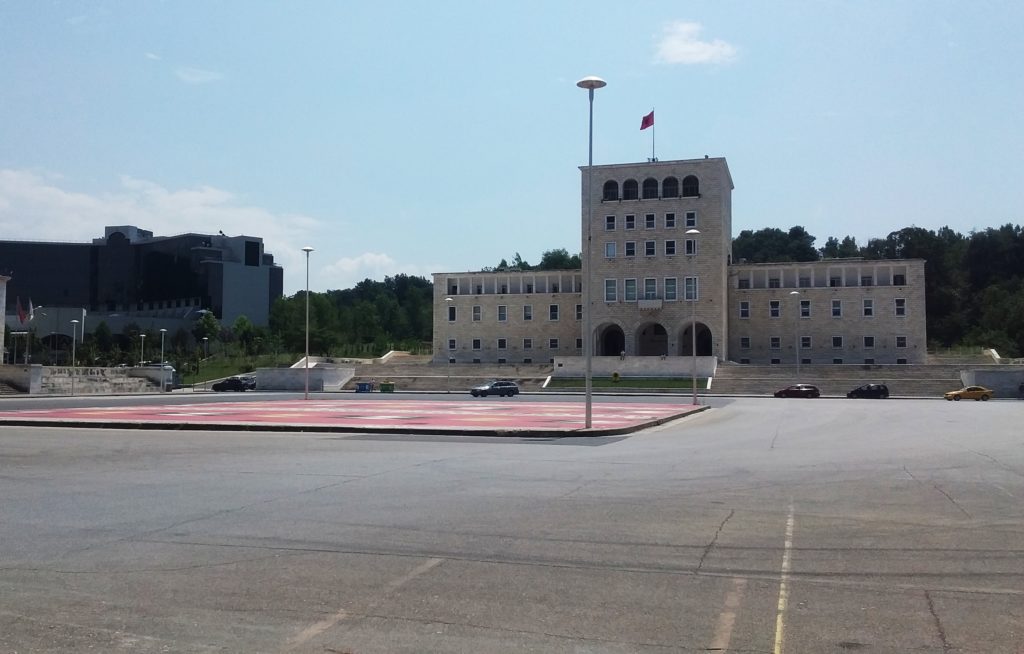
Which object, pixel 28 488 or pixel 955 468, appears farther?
pixel 955 468

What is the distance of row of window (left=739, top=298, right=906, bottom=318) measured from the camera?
289 ft

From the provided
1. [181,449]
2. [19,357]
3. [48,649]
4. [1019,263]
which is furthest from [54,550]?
[1019,263]

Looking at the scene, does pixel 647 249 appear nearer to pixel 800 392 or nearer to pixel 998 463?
pixel 800 392

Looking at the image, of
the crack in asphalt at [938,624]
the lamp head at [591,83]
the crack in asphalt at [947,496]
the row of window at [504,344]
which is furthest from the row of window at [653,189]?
the crack in asphalt at [938,624]

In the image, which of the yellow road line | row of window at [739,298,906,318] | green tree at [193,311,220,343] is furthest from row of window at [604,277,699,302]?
the yellow road line

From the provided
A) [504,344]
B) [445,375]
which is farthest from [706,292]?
[445,375]

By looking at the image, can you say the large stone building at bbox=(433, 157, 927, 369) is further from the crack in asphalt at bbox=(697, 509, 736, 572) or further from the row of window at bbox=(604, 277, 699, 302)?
the crack in asphalt at bbox=(697, 509, 736, 572)

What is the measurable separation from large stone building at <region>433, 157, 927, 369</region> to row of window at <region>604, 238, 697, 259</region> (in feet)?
0.34

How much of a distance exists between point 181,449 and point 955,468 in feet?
51.5

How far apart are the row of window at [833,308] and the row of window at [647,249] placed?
10236 mm

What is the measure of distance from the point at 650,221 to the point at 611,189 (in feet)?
18.1

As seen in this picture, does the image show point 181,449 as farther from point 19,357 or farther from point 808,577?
point 19,357

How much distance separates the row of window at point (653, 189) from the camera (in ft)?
297

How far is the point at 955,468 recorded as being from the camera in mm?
15500
